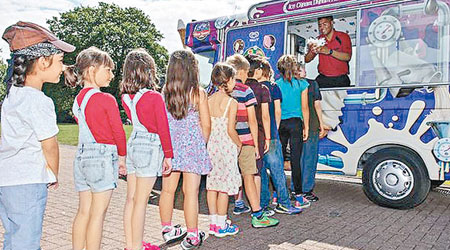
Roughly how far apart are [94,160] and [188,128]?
1106mm

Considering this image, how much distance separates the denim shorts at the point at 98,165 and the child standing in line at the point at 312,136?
3.50m

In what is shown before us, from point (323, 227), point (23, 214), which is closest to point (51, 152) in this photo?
point (23, 214)

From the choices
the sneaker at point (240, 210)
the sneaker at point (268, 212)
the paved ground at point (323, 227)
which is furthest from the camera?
the sneaker at point (240, 210)

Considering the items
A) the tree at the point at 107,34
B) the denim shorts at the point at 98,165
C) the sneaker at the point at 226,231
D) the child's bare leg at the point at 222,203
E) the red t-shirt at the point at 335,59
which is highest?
the tree at the point at 107,34

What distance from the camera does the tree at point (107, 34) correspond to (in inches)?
1702

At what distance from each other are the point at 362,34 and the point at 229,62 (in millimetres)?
2508

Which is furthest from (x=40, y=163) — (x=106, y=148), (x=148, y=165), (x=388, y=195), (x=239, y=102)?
(x=388, y=195)

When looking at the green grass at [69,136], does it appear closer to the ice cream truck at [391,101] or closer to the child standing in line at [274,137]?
the ice cream truck at [391,101]

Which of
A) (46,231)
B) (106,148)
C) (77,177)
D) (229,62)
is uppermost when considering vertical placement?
(229,62)

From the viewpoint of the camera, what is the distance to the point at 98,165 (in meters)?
3.49

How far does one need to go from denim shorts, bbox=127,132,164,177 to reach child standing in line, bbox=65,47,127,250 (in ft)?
0.77

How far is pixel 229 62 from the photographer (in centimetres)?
498

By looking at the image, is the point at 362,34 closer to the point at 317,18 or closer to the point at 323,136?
the point at 317,18

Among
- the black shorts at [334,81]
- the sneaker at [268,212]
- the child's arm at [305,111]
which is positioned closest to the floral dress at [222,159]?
the sneaker at [268,212]
